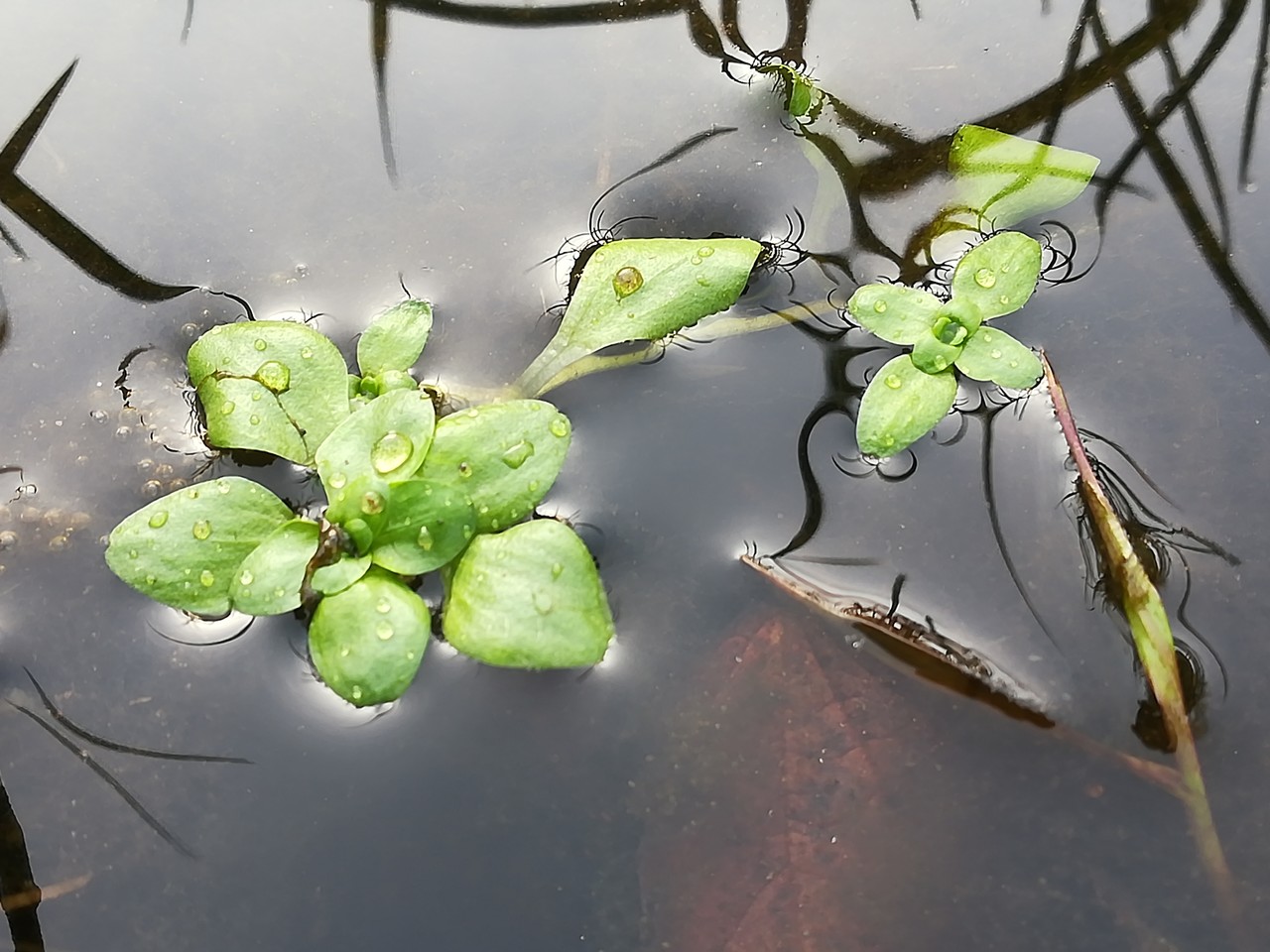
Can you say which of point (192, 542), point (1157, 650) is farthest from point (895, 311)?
point (192, 542)

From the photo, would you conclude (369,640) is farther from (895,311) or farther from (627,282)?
(895,311)

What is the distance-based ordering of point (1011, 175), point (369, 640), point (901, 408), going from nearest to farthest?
point (369, 640), point (901, 408), point (1011, 175)

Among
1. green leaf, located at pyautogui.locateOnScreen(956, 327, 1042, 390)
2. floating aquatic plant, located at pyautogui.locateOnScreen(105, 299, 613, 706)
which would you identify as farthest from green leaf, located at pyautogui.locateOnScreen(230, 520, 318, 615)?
green leaf, located at pyautogui.locateOnScreen(956, 327, 1042, 390)

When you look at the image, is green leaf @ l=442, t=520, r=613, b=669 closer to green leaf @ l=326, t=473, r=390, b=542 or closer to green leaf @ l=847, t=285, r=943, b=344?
green leaf @ l=326, t=473, r=390, b=542

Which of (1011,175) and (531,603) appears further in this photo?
(1011,175)

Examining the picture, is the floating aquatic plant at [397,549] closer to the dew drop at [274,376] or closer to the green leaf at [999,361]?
the dew drop at [274,376]
